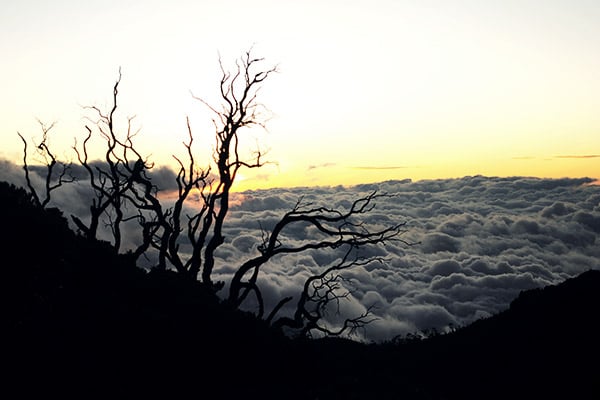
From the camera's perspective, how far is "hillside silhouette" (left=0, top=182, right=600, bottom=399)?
923 centimetres

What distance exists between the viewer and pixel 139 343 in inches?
428

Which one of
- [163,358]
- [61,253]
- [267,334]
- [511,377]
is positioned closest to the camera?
[163,358]

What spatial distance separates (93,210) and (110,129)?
3.63 m

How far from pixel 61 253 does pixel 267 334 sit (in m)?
6.43

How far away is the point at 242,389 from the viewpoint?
11.3 m

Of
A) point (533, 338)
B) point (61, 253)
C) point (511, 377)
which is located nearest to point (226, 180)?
point (61, 253)

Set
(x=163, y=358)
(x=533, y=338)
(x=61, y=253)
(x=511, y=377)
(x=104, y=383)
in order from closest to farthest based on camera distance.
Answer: (x=104, y=383), (x=163, y=358), (x=61, y=253), (x=511, y=377), (x=533, y=338)

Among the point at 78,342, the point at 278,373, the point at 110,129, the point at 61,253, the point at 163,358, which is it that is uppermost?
the point at 110,129

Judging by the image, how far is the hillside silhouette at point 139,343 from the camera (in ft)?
30.3

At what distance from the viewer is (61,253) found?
511 inches

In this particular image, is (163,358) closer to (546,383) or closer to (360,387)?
(360,387)

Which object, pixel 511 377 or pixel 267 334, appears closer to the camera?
pixel 267 334

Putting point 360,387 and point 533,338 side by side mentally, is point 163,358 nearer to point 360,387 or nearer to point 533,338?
point 360,387

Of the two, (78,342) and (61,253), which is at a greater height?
(61,253)
